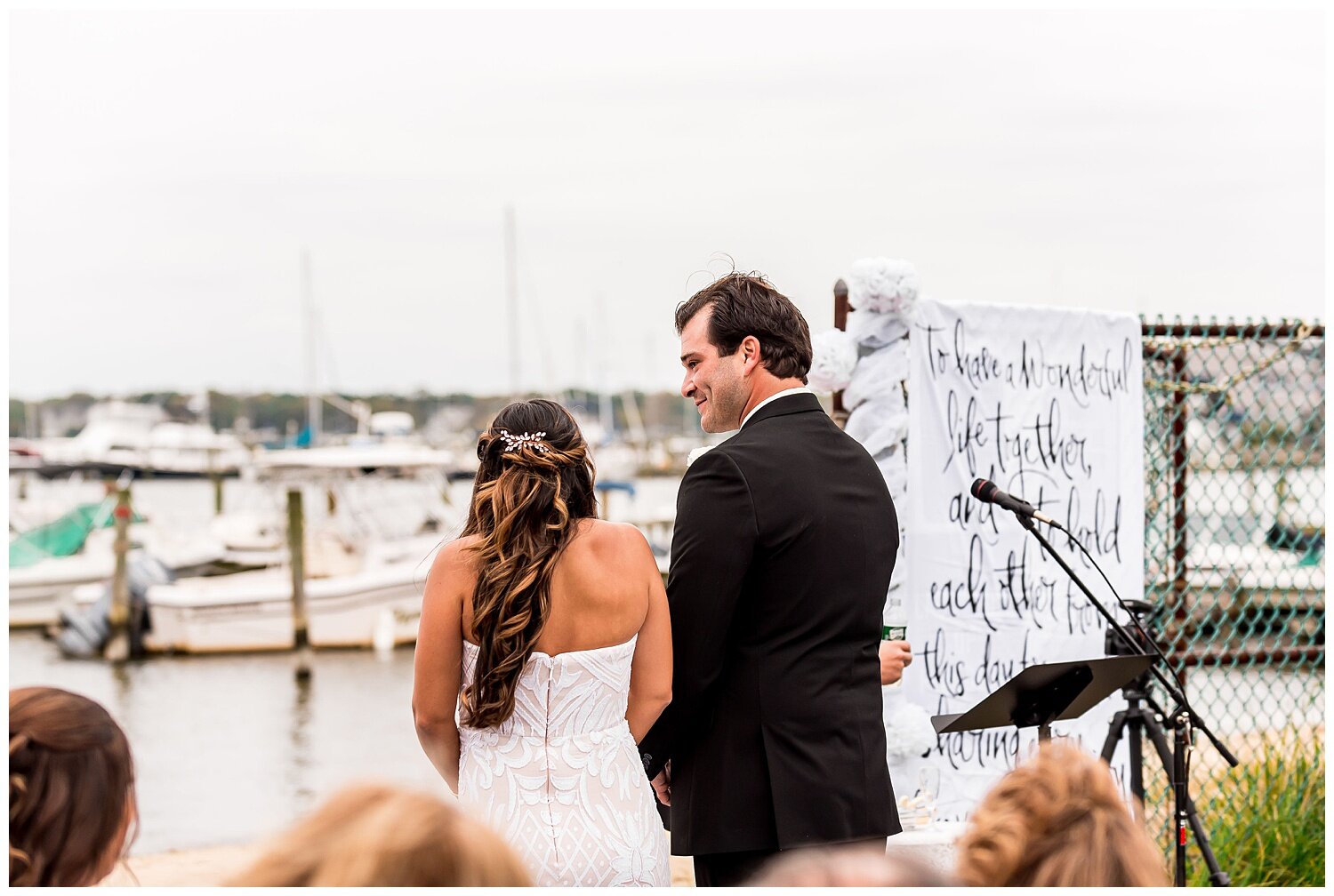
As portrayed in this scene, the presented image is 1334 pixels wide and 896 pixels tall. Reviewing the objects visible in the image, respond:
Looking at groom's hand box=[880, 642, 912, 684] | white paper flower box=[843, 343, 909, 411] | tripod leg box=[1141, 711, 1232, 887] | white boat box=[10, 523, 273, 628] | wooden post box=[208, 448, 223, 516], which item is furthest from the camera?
wooden post box=[208, 448, 223, 516]

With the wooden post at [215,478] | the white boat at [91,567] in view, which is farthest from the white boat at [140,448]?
the white boat at [91,567]

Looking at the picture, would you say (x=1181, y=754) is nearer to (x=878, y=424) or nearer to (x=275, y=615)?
(x=878, y=424)

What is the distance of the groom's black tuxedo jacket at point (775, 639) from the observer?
260cm

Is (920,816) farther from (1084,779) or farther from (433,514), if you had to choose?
(433,514)

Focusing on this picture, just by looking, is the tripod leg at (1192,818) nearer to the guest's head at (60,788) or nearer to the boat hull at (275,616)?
the guest's head at (60,788)

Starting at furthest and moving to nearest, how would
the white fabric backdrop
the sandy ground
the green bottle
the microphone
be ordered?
the sandy ground, the white fabric backdrop, the green bottle, the microphone

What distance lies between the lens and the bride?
2625 millimetres

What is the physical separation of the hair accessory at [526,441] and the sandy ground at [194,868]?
3852 mm

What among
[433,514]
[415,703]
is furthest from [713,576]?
[433,514]

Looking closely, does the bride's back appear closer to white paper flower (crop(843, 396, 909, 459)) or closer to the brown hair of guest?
the brown hair of guest

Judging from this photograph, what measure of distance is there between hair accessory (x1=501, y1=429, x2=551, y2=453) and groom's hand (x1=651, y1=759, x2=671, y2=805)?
0.90 meters

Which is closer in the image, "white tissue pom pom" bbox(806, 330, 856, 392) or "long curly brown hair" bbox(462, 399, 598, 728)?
"long curly brown hair" bbox(462, 399, 598, 728)

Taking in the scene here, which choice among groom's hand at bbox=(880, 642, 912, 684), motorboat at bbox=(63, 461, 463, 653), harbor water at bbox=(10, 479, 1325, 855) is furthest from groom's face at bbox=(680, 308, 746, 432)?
motorboat at bbox=(63, 461, 463, 653)

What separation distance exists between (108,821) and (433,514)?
A: 34.5 m
